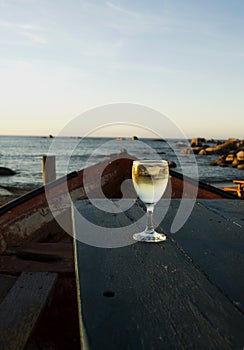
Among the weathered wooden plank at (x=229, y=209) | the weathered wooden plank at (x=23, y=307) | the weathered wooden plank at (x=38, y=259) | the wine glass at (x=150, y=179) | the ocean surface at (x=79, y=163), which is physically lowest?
the ocean surface at (x=79, y=163)

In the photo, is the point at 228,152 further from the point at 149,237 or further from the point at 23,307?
the point at 149,237

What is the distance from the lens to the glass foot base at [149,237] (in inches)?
50.9

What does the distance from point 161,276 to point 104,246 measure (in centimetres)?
35

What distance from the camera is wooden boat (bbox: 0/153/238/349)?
228 cm

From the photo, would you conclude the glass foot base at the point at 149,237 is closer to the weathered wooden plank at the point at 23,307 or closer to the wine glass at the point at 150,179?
the wine glass at the point at 150,179

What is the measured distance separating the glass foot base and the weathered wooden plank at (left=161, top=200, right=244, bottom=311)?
2.5 inches

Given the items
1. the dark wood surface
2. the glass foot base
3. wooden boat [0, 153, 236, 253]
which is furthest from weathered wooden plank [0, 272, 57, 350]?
wooden boat [0, 153, 236, 253]

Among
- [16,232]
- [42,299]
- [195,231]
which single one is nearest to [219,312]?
[195,231]

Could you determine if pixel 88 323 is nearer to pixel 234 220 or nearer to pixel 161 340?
pixel 161 340

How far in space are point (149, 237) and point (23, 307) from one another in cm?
99

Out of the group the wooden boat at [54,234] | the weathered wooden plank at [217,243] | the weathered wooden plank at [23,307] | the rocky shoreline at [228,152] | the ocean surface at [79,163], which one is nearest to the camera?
the weathered wooden plank at [217,243]

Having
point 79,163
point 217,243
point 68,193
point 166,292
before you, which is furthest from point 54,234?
point 79,163

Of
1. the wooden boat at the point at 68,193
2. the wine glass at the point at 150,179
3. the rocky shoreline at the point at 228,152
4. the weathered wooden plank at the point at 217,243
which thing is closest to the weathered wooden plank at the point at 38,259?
the wooden boat at the point at 68,193

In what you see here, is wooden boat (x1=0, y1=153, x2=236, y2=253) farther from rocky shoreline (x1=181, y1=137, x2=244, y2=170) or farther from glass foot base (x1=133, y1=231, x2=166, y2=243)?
rocky shoreline (x1=181, y1=137, x2=244, y2=170)
